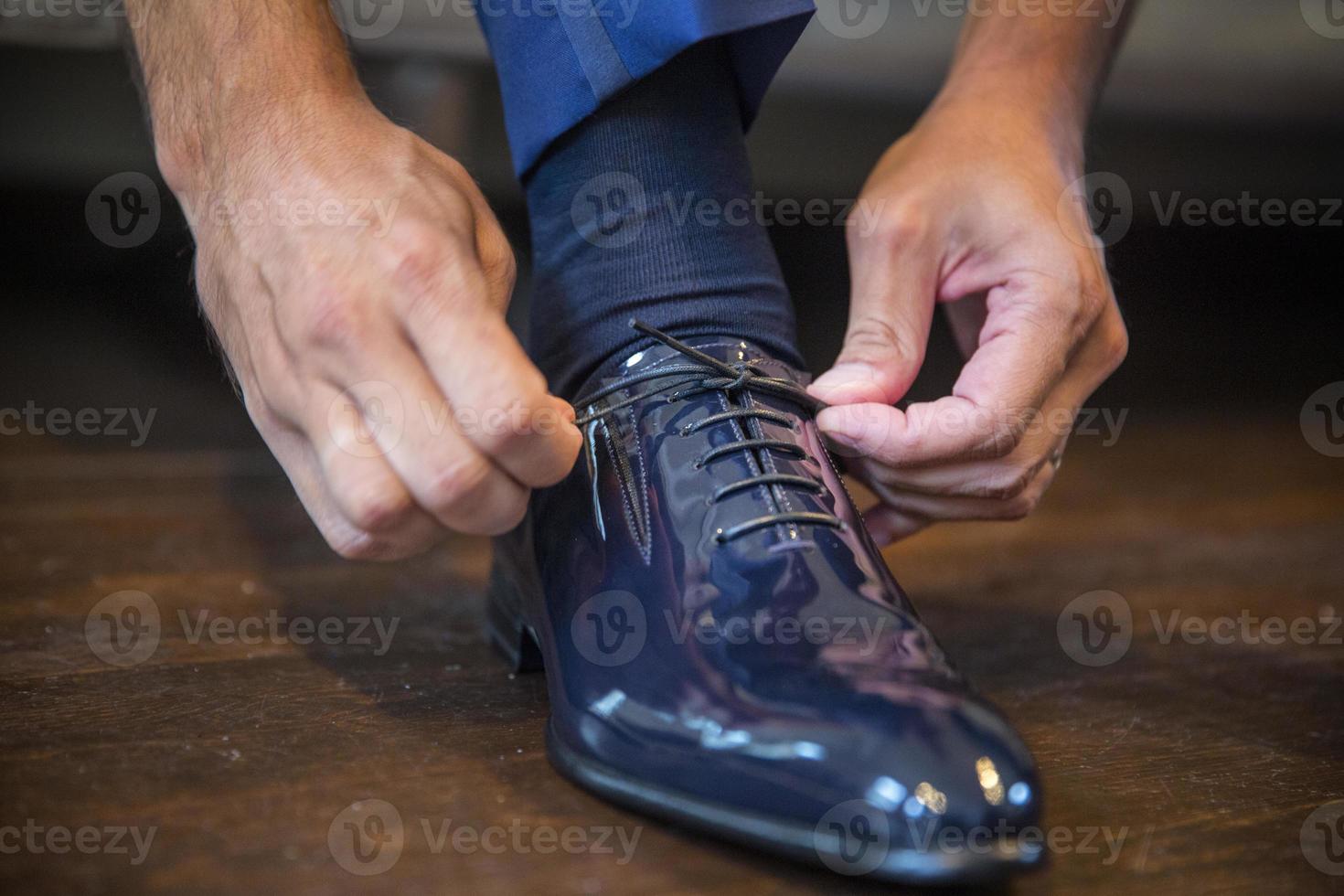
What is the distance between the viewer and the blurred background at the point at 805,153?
1896 millimetres

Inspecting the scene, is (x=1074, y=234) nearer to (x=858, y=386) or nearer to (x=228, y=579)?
(x=858, y=386)

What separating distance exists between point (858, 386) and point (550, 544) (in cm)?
24

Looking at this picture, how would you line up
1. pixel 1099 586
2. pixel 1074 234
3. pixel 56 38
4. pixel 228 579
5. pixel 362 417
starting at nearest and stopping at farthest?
1. pixel 362 417
2. pixel 1074 234
3. pixel 228 579
4. pixel 1099 586
5. pixel 56 38

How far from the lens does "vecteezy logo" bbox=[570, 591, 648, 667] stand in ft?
2.05

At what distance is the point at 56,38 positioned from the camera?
6.12 ft

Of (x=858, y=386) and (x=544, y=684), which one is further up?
(x=858, y=386)

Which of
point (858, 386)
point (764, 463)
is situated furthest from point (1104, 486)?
point (764, 463)
